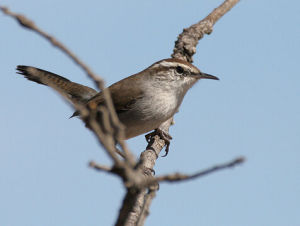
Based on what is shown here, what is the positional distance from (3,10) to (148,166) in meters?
3.52

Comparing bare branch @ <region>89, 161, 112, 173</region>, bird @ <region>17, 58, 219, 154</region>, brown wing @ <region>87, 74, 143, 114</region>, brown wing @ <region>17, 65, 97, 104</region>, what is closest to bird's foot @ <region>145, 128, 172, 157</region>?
bird @ <region>17, 58, 219, 154</region>

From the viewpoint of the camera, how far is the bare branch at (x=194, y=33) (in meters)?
6.57

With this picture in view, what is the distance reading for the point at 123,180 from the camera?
5.05ft

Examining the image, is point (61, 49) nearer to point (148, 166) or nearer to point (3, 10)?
point (3, 10)

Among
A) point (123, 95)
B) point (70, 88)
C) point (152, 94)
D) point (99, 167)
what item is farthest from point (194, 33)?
point (99, 167)

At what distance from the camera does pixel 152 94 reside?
18.6ft

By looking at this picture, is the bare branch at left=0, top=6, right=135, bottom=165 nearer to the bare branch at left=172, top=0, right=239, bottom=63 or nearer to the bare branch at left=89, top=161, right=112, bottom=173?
the bare branch at left=89, top=161, right=112, bottom=173

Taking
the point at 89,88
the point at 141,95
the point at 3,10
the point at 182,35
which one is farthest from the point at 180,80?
the point at 3,10

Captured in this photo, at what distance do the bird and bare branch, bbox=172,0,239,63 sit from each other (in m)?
0.61

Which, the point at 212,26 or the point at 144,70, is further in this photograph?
the point at 212,26

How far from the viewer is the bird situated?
5.45 m

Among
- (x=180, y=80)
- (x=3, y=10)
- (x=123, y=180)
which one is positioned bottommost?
(x=123, y=180)

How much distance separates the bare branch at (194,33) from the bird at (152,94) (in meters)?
0.61

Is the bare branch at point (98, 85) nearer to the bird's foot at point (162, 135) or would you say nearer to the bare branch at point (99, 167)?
the bare branch at point (99, 167)
